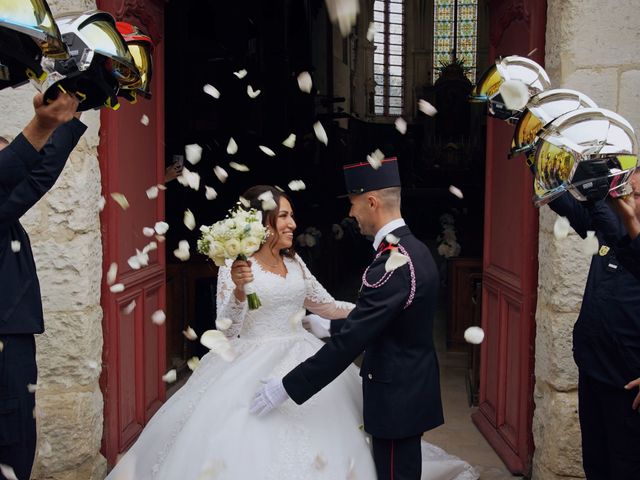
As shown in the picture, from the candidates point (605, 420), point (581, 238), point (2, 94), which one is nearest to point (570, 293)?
point (581, 238)

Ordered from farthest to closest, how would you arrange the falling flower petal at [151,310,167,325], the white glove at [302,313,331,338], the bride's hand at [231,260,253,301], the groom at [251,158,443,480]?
1. the falling flower petal at [151,310,167,325]
2. the white glove at [302,313,331,338]
3. the bride's hand at [231,260,253,301]
4. the groom at [251,158,443,480]

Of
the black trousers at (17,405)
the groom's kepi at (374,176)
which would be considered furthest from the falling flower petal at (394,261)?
the black trousers at (17,405)

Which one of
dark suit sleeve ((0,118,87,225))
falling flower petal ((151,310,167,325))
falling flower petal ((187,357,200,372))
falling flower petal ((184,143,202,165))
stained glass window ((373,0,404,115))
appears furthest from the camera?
stained glass window ((373,0,404,115))

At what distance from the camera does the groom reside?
9.21 feet

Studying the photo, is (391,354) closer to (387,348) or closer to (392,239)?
(387,348)

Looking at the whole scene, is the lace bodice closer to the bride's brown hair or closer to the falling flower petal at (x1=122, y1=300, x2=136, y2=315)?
the bride's brown hair

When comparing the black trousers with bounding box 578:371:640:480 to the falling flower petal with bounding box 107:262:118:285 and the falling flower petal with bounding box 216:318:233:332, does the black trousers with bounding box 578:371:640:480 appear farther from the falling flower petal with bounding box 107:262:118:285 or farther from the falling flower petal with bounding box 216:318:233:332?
the falling flower petal with bounding box 107:262:118:285

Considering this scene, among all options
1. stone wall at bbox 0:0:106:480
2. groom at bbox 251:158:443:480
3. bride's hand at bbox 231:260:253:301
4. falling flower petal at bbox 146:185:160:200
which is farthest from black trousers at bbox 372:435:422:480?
falling flower petal at bbox 146:185:160:200

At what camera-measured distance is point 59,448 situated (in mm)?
3688

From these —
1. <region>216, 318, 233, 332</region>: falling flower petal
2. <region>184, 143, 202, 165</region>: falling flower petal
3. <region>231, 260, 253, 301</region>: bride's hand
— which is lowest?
<region>216, 318, 233, 332</region>: falling flower petal

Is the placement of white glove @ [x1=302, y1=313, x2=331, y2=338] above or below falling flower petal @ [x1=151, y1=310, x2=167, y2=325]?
above

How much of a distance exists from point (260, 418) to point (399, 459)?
0.63 meters

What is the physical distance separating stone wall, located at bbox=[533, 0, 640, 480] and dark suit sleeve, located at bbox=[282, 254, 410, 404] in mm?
1278

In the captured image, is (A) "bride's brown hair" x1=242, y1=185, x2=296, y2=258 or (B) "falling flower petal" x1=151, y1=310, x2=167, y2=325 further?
(B) "falling flower petal" x1=151, y1=310, x2=167, y2=325
